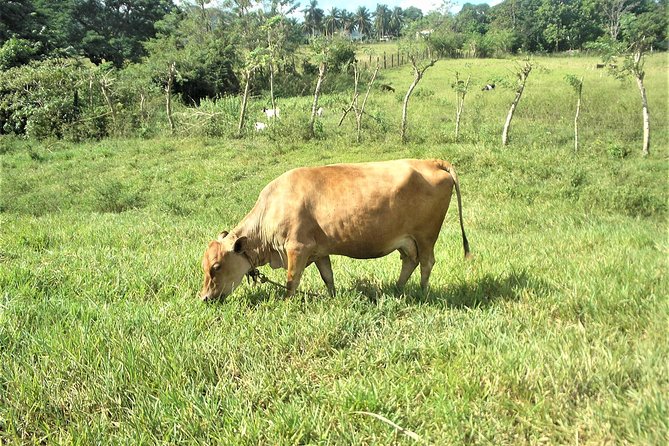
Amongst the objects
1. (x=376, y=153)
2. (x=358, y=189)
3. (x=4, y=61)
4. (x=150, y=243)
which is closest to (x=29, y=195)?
(x=150, y=243)

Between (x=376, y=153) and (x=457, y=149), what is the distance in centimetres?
288

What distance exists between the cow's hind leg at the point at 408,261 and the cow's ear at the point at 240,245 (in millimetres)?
1462

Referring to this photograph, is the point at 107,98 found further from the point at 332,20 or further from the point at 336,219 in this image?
the point at 332,20

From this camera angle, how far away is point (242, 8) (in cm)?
4697

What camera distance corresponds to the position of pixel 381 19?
404 feet

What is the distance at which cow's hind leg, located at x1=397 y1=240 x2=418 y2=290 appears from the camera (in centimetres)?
440

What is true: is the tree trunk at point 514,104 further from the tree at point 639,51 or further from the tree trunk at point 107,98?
the tree trunk at point 107,98

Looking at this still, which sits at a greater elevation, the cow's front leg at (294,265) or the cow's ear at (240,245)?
the cow's ear at (240,245)

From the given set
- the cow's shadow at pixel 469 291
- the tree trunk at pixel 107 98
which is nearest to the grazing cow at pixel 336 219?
the cow's shadow at pixel 469 291

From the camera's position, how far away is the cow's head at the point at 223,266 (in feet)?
13.5

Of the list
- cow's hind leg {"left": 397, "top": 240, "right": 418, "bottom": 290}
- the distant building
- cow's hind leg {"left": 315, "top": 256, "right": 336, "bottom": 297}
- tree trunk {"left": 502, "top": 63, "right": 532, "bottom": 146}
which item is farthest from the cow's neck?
the distant building

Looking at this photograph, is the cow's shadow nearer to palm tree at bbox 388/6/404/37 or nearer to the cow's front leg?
the cow's front leg

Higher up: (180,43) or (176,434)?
(180,43)

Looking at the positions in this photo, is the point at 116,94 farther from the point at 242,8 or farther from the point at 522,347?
the point at 242,8
